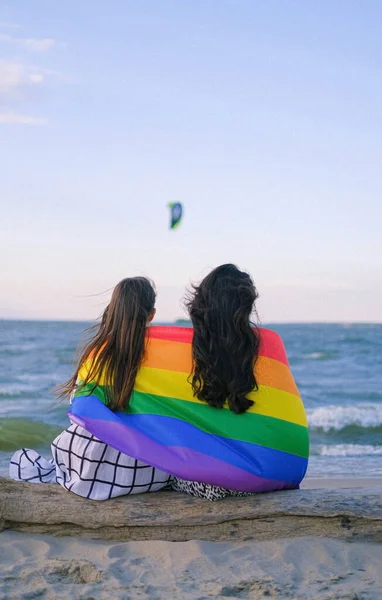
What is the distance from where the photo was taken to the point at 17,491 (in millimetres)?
3688

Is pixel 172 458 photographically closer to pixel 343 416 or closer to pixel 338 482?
pixel 338 482

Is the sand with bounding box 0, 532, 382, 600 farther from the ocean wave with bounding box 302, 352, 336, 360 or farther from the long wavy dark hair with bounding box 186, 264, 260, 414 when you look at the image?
the ocean wave with bounding box 302, 352, 336, 360

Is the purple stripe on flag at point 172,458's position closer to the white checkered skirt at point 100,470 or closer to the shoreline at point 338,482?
the white checkered skirt at point 100,470

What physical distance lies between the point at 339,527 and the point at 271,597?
0.77m

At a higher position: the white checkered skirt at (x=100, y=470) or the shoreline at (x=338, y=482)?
the white checkered skirt at (x=100, y=470)

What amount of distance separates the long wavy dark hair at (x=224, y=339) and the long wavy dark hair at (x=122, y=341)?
0.93ft

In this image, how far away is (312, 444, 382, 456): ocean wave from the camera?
8.41m

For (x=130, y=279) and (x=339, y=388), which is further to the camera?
Result: (x=339, y=388)

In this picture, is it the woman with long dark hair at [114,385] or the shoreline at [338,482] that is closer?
the woman with long dark hair at [114,385]

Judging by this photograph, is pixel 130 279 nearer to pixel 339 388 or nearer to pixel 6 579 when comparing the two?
pixel 6 579

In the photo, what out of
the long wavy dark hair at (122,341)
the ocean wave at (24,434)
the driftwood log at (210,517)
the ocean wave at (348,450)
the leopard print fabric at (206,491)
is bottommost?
the ocean wave at (24,434)

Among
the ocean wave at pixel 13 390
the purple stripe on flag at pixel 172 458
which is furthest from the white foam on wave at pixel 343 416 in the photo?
the purple stripe on flag at pixel 172 458

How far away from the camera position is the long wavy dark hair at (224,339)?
3.40m

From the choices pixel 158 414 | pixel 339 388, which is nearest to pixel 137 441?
pixel 158 414
